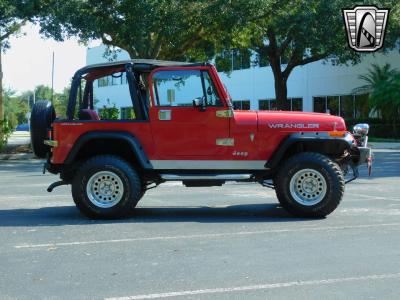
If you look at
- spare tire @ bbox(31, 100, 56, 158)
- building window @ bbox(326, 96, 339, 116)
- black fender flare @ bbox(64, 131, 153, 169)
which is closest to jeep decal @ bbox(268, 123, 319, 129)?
black fender flare @ bbox(64, 131, 153, 169)

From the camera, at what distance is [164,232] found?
8352mm

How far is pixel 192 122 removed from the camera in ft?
31.1

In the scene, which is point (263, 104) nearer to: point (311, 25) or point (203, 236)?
point (311, 25)

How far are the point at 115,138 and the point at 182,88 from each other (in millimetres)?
1226

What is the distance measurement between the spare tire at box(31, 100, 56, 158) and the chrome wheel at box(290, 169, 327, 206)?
3.77 meters

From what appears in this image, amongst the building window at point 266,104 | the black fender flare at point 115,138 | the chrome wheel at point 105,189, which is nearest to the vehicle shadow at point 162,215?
the chrome wheel at point 105,189

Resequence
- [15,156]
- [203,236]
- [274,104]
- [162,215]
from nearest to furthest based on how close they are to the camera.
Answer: [203,236] → [162,215] → [15,156] → [274,104]

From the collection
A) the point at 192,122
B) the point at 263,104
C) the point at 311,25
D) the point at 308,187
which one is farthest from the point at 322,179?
the point at 263,104

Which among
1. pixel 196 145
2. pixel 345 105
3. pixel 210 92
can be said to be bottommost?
pixel 196 145

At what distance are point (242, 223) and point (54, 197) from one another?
15.4 ft

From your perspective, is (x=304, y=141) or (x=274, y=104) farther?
(x=274, y=104)

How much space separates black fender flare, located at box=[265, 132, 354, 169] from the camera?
30.9 ft

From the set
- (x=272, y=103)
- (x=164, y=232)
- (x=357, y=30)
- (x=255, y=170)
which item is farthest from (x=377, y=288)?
(x=272, y=103)

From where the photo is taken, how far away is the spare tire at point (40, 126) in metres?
9.92
